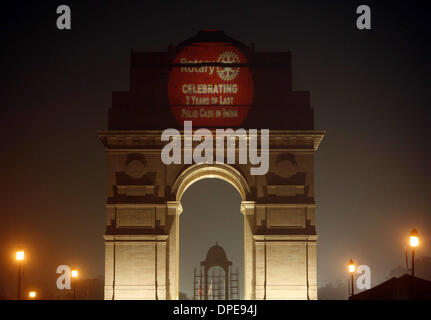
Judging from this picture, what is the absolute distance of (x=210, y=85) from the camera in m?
44.4

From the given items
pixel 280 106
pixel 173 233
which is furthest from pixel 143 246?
pixel 280 106

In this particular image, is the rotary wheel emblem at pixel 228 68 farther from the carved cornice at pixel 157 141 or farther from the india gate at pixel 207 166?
the carved cornice at pixel 157 141

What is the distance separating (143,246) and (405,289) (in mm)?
15674

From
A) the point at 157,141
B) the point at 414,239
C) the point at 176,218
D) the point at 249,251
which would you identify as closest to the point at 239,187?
the point at 249,251

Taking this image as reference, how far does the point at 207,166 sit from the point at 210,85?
4.58m

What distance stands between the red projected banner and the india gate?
0.06 meters

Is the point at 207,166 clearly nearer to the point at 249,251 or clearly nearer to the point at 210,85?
the point at 210,85

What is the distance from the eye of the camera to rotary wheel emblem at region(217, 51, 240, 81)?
44.4 meters

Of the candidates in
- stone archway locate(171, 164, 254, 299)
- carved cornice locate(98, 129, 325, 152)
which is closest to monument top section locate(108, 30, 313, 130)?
carved cornice locate(98, 129, 325, 152)

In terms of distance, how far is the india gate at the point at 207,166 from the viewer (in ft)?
141

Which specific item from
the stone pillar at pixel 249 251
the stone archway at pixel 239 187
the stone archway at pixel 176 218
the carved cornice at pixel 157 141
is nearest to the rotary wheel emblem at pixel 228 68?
the carved cornice at pixel 157 141

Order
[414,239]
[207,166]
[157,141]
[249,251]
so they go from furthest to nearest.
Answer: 1. [249,251]
2. [207,166]
3. [157,141]
4. [414,239]

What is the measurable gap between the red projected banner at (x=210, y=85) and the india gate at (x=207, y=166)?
0.06m
